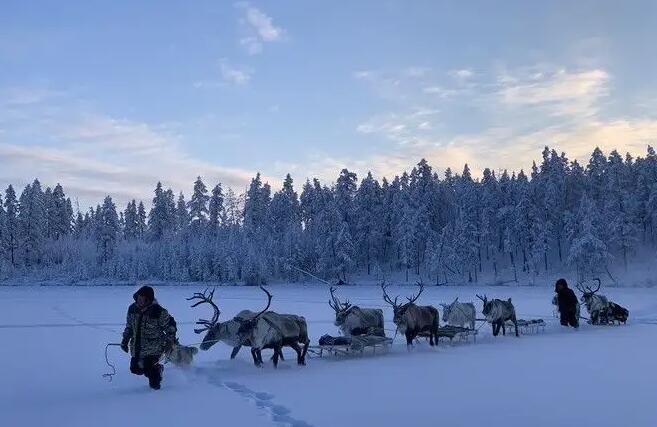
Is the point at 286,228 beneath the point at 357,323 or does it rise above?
above

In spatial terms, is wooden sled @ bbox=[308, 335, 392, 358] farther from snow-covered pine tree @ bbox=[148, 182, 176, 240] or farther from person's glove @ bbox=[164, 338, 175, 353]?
snow-covered pine tree @ bbox=[148, 182, 176, 240]

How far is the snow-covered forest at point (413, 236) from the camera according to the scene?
228 feet

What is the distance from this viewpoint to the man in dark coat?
19531mm

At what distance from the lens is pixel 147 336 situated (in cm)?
980

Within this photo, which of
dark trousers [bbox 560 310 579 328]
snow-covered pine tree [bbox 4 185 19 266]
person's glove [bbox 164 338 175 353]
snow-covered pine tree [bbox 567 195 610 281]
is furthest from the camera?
→ snow-covered pine tree [bbox 4 185 19 266]

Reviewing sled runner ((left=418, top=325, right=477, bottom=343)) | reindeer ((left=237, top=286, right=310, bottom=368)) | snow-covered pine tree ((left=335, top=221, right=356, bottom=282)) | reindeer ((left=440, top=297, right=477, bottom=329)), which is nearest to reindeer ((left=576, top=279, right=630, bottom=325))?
reindeer ((left=440, top=297, right=477, bottom=329))

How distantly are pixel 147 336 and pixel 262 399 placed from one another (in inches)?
95.8

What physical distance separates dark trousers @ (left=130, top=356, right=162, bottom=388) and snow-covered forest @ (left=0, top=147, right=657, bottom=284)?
55.7 meters

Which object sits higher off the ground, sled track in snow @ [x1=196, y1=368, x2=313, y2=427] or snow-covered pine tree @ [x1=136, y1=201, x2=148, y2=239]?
snow-covered pine tree @ [x1=136, y1=201, x2=148, y2=239]

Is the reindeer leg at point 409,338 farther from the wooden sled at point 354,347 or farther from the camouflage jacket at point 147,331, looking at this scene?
the camouflage jacket at point 147,331

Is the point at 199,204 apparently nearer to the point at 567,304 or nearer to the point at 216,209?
the point at 216,209

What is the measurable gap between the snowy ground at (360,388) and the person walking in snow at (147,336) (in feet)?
1.12

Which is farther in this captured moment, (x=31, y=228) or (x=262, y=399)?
(x=31, y=228)

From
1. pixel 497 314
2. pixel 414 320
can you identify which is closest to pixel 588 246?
pixel 497 314
